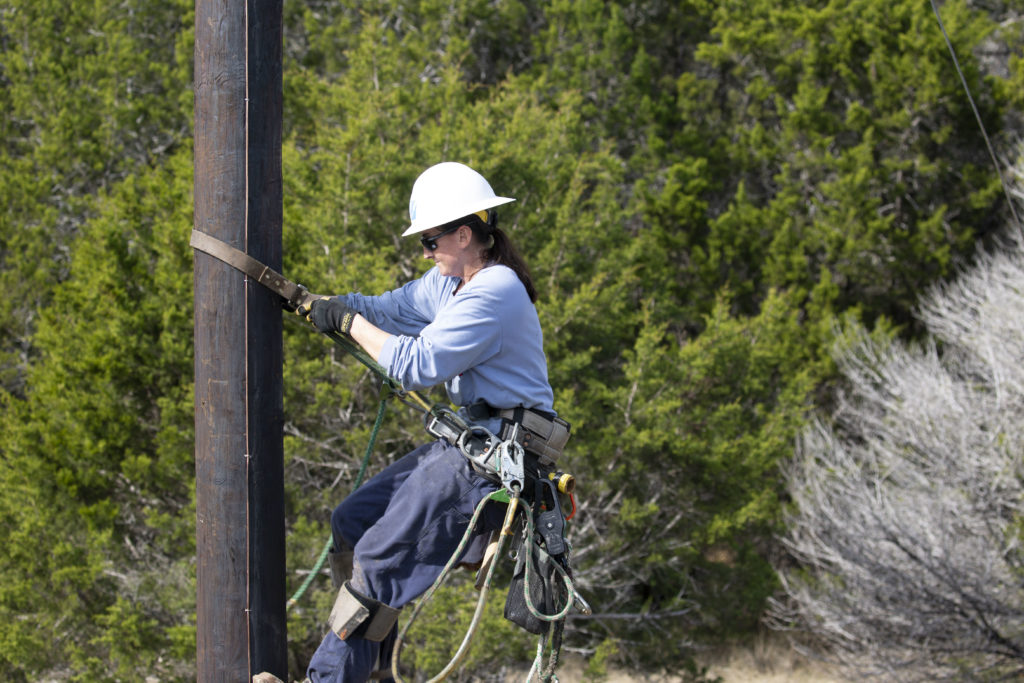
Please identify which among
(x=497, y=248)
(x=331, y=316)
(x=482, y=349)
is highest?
(x=497, y=248)

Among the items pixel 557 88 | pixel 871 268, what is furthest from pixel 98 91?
pixel 871 268

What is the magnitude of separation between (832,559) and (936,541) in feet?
4.23

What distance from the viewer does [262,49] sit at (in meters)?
3.11

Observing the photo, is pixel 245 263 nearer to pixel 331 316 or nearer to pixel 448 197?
pixel 331 316

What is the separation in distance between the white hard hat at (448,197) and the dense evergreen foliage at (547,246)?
19.7 feet

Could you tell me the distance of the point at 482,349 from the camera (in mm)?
3162

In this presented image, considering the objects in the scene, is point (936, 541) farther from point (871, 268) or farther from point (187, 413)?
point (187, 413)

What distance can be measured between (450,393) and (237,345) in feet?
2.39

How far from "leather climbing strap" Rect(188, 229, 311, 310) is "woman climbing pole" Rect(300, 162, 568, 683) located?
0.14 meters

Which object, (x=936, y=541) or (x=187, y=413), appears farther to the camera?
(x=936, y=541)

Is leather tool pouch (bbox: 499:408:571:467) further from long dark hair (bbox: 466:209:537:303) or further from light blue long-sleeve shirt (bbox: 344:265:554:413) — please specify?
long dark hair (bbox: 466:209:537:303)

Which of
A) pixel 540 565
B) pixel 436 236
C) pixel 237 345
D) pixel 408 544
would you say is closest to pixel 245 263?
pixel 237 345

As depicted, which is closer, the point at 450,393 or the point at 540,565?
the point at 540,565

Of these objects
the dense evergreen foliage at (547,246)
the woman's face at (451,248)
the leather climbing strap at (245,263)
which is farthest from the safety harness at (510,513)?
the dense evergreen foliage at (547,246)
